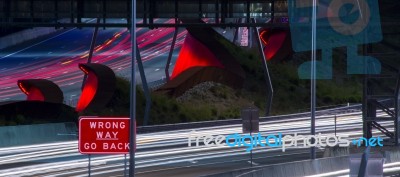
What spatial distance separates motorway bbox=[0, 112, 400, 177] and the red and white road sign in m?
13.7

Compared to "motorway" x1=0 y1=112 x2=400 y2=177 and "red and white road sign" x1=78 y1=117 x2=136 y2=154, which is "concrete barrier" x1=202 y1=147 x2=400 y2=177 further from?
"motorway" x1=0 y1=112 x2=400 y2=177

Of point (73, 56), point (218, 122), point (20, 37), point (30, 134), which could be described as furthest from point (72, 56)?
point (30, 134)

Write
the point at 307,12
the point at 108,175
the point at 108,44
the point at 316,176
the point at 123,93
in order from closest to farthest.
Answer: the point at 316,176, the point at 108,175, the point at 307,12, the point at 123,93, the point at 108,44

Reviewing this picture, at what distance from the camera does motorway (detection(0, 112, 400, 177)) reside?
3703 centimetres

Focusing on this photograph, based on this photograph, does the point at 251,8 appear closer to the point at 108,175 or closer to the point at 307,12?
the point at 307,12

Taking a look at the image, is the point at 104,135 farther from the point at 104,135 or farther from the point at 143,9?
the point at 143,9

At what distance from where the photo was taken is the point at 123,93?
67.4 metres

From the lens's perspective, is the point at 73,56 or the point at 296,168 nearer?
the point at 296,168

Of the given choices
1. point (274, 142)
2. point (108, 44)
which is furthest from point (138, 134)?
point (108, 44)

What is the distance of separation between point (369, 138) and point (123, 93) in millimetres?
26350

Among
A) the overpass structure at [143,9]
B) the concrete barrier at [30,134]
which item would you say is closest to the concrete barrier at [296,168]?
the concrete barrier at [30,134]

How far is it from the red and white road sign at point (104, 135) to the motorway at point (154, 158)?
13.7m

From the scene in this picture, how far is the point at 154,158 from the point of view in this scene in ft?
140

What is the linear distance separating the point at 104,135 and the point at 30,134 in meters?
25.6
